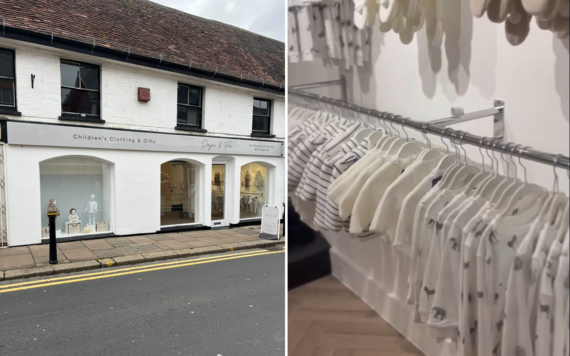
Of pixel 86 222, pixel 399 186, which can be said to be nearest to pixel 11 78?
pixel 86 222

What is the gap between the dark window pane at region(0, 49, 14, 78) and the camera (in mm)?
2047

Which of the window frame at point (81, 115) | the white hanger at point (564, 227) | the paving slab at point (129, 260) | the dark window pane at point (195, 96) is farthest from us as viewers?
the dark window pane at point (195, 96)

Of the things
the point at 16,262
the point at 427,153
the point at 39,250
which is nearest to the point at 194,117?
the point at 39,250

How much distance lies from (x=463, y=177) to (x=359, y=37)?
6.9 inches

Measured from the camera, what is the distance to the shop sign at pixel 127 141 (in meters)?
2.31

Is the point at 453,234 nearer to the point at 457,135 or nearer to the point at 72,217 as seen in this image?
the point at 457,135

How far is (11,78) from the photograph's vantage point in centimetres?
211

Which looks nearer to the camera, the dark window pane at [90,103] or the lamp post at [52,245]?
the lamp post at [52,245]

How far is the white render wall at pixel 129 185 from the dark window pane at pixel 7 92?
31 centimetres

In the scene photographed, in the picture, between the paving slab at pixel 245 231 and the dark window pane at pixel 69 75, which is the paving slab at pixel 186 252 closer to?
the paving slab at pixel 245 231

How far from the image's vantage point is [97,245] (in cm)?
264

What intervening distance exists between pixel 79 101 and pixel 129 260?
42.0 inches

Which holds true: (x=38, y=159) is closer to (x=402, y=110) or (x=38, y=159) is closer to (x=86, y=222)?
(x=86, y=222)

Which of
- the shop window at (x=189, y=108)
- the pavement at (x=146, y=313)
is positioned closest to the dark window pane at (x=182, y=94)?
the shop window at (x=189, y=108)
